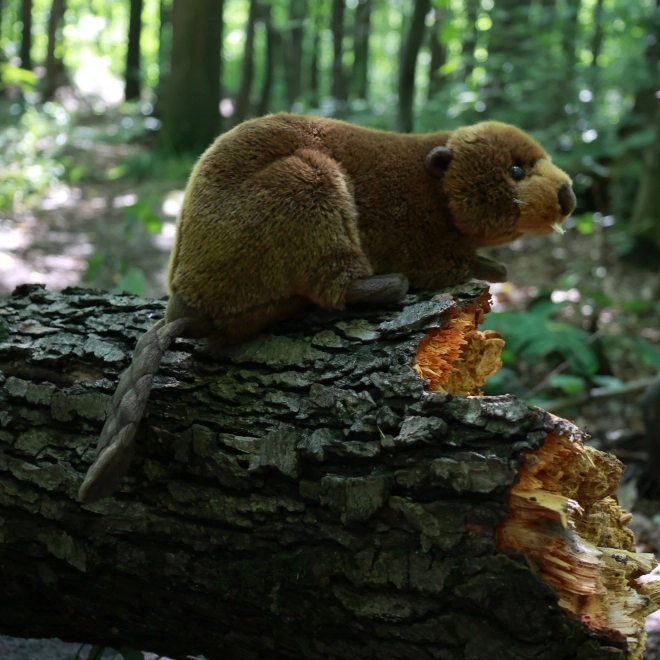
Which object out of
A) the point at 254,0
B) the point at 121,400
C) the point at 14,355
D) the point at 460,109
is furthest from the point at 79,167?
the point at 121,400

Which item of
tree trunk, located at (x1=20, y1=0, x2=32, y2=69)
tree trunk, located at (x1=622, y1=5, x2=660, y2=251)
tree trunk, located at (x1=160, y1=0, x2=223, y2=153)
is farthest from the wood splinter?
tree trunk, located at (x1=20, y1=0, x2=32, y2=69)

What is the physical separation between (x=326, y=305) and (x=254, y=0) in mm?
11411

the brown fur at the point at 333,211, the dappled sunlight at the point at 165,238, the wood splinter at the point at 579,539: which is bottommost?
the dappled sunlight at the point at 165,238

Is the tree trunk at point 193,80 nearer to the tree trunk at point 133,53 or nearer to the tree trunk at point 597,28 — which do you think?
the tree trunk at point 597,28

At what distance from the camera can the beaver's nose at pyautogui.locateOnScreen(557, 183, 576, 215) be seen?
9.74 feet

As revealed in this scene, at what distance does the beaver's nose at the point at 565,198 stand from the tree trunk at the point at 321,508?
28.3 inches

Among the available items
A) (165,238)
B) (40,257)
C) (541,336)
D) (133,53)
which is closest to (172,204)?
(165,238)

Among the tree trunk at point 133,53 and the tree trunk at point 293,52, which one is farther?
the tree trunk at point 133,53

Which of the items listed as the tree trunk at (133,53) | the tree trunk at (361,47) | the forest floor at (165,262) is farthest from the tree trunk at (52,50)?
the forest floor at (165,262)

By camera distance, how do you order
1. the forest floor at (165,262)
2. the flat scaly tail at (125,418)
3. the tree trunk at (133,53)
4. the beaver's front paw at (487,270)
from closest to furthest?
the flat scaly tail at (125,418), the beaver's front paw at (487,270), the forest floor at (165,262), the tree trunk at (133,53)

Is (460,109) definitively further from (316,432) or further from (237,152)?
(316,432)

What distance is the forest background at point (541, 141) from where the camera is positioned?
559cm

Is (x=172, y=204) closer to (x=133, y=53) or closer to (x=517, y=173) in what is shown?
(x=517, y=173)

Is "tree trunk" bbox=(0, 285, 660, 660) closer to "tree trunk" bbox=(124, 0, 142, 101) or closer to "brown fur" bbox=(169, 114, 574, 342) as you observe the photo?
"brown fur" bbox=(169, 114, 574, 342)
